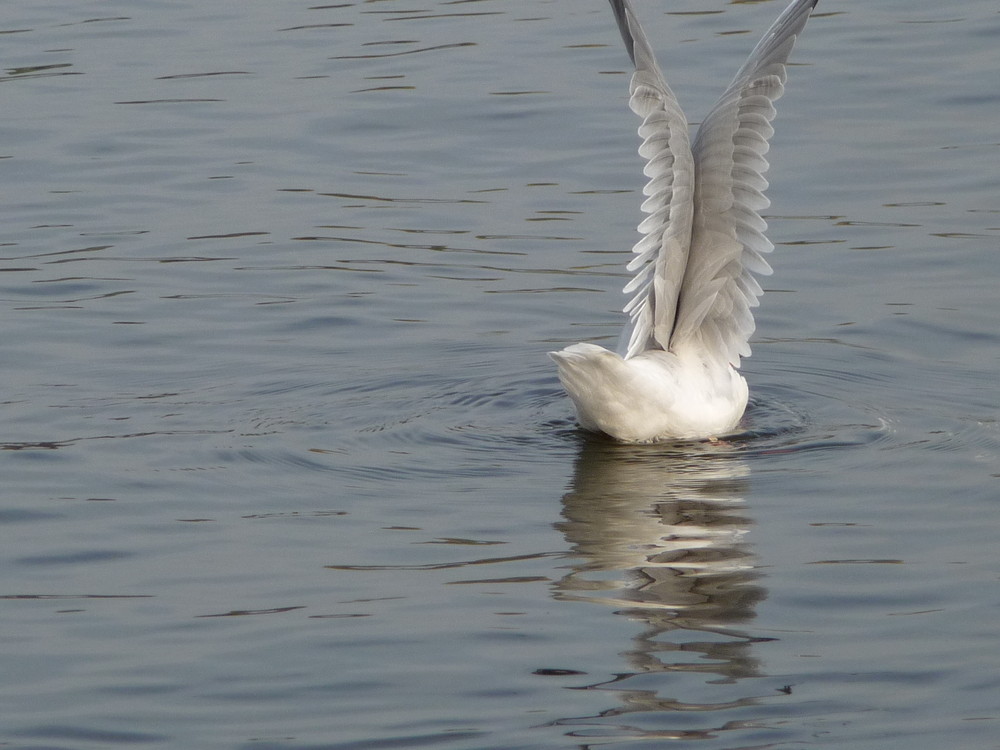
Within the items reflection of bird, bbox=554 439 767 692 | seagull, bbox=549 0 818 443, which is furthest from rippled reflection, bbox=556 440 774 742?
seagull, bbox=549 0 818 443

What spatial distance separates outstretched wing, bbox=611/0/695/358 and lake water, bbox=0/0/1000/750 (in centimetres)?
65

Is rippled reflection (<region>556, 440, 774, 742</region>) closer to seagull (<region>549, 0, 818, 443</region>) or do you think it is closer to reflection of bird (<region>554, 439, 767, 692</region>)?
reflection of bird (<region>554, 439, 767, 692</region>)

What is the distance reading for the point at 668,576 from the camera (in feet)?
21.9

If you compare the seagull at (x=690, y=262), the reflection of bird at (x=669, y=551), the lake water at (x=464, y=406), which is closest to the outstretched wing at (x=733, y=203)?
the seagull at (x=690, y=262)

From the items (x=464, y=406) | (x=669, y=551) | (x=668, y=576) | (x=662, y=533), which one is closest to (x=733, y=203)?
(x=464, y=406)

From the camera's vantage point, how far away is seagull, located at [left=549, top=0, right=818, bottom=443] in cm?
791

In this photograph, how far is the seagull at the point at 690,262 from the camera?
25.9 ft

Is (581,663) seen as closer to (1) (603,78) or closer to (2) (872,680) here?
Answer: (2) (872,680)

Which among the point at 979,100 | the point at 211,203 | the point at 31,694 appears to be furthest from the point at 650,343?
the point at 979,100

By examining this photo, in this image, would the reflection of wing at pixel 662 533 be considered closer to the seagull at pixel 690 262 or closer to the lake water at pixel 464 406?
the lake water at pixel 464 406

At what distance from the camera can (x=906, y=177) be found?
40.9 feet

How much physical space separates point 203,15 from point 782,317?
8869 millimetres

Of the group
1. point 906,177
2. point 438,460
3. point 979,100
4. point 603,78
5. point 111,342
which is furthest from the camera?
point 603,78

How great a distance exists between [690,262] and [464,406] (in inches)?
51.6
